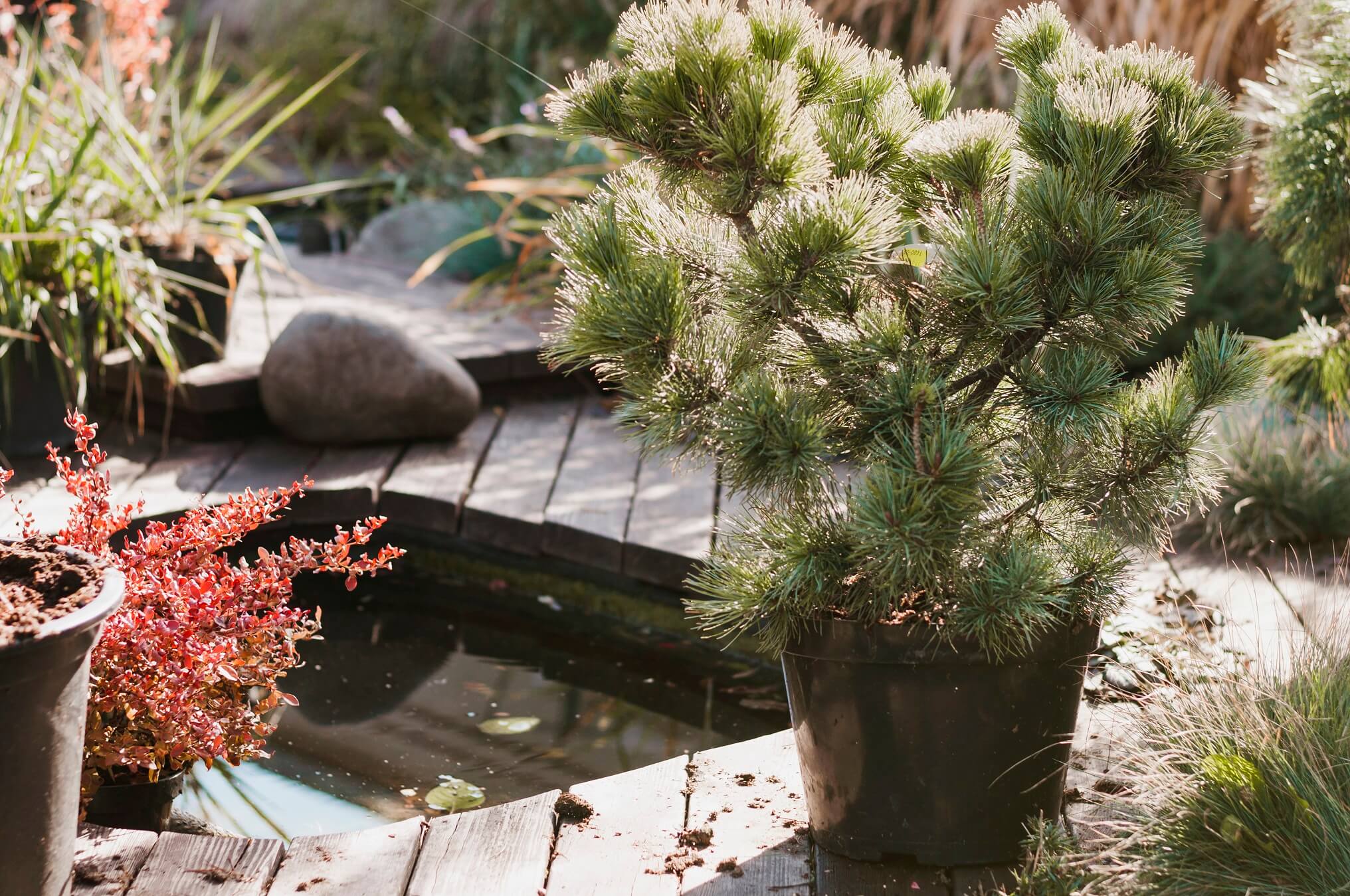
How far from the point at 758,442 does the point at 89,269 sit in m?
2.76

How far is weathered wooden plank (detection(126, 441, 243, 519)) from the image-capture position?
3.47 m

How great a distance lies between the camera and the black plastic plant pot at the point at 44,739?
5.10 feet

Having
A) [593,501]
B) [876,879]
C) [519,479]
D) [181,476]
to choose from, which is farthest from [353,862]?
[181,476]

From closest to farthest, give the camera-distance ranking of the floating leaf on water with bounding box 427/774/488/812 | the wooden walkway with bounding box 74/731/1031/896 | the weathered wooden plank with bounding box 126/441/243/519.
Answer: the wooden walkway with bounding box 74/731/1031/896 → the floating leaf on water with bounding box 427/774/488/812 → the weathered wooden plank with bounding box 126/441/243/519

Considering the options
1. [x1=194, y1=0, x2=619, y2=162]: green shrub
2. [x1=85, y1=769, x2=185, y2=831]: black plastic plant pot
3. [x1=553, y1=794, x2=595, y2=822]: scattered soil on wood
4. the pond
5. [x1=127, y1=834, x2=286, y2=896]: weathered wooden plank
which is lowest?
the pond

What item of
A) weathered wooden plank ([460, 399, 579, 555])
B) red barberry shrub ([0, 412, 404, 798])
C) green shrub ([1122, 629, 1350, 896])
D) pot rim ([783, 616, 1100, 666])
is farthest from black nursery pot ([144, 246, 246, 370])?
green shrub ([1122, 629, 1350, 896])

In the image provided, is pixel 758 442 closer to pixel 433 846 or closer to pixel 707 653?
pixel 433 846

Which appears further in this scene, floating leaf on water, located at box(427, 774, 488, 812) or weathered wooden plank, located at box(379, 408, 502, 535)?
weathered wooden plank, located at box(379, 408, 502, 535)

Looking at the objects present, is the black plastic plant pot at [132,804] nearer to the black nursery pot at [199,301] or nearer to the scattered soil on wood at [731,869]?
the scattered soil on wood at [731,869]

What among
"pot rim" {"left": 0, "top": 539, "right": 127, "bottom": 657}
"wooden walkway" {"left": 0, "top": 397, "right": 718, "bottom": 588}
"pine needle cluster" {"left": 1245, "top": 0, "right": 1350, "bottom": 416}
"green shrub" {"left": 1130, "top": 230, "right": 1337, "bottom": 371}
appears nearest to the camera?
"pot rim" {"left": 0, "top": 539, "right": 127, "bottom": 657}

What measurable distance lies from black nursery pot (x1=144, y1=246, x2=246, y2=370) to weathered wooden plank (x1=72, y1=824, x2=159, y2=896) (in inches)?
89.1

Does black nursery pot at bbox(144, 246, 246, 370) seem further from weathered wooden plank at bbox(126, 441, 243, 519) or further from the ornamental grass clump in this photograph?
the ornamental grass clump

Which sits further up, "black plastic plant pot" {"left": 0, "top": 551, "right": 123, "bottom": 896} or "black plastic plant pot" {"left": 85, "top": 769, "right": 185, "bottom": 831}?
"black plastic plant pot" {"left": 0, "top": 551, "right": 123, "bottom": 896}

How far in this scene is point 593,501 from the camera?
141 inches
